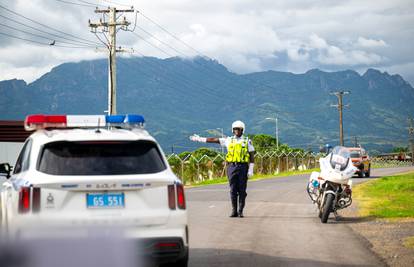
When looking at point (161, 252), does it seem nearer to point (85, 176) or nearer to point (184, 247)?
point (184, 247)

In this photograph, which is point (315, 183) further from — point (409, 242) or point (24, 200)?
point (24, 200)

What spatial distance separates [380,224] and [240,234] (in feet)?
10.8

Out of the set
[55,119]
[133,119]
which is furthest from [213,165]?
[55,119]

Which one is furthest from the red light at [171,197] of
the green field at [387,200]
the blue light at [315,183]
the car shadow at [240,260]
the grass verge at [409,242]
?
the green field at [387,200]

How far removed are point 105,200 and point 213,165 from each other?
133 ft

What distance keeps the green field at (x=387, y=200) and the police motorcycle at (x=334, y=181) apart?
1.48m

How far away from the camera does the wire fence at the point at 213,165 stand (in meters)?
42.2

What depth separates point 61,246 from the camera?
5398mm

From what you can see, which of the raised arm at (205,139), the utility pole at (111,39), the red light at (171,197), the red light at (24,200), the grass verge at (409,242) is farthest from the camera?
the utility pole at (111,39)

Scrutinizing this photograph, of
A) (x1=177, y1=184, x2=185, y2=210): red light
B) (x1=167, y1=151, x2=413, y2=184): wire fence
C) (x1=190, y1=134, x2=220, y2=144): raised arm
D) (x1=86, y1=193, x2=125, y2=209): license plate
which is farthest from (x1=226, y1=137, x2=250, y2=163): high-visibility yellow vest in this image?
(x1=167, y1=151, x2=413, y2=184): wire fence

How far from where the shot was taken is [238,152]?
1570 cm

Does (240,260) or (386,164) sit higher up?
(240,260)

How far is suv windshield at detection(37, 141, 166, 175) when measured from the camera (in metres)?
7.29

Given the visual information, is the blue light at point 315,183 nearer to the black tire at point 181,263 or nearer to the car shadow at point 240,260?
the car shadow at point 240,260
